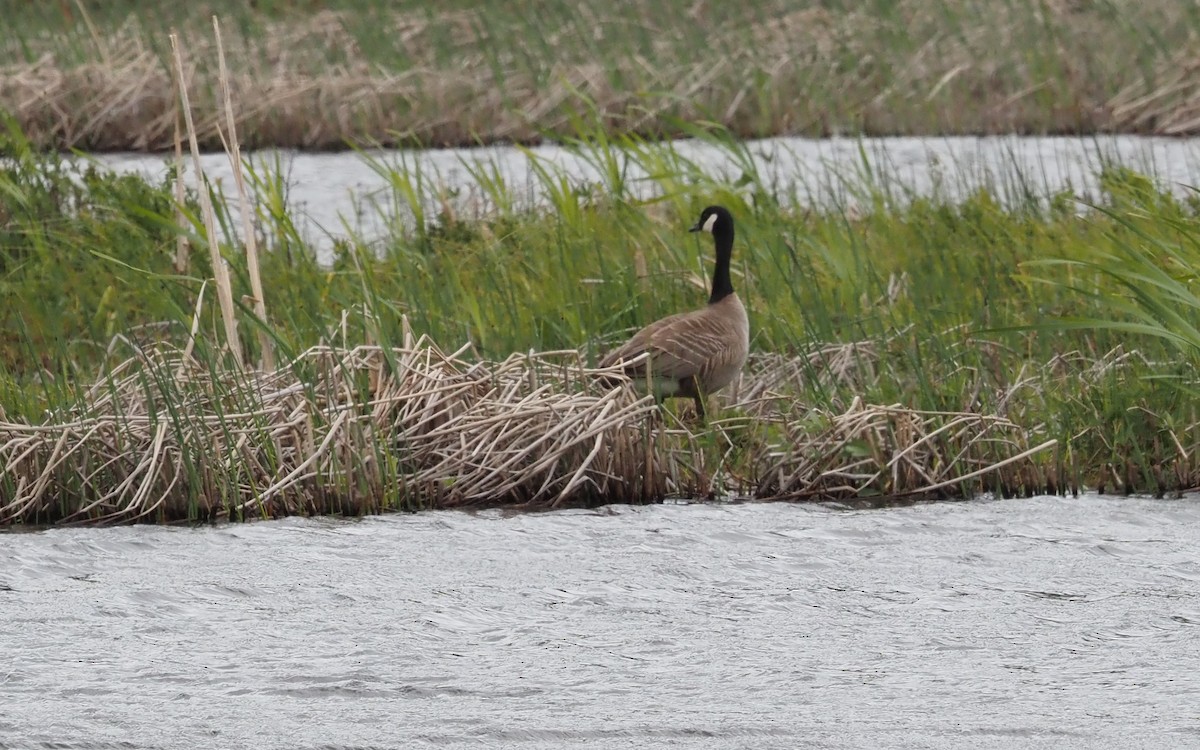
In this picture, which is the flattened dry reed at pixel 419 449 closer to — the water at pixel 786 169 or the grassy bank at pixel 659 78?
the water at pixel 786 169

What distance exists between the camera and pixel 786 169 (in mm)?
11469

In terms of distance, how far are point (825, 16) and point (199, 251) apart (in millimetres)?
8521

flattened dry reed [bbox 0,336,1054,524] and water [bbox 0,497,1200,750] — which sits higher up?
flattened dry reed [bbox 0,336,1054,524]

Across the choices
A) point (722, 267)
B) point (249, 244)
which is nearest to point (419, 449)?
point (249, 244)

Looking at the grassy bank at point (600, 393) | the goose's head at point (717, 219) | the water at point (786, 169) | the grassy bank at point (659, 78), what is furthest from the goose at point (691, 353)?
the grassy bank at point (659, 78)

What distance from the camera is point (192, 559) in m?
5.14

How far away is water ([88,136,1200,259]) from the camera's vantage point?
996 cm

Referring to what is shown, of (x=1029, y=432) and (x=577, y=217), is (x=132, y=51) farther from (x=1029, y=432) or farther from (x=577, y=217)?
(x=1029, y=432)

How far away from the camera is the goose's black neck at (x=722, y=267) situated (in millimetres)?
6703

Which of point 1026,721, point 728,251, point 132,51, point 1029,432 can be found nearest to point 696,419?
point 728,251

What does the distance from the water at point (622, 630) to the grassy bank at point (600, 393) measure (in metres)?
0.18

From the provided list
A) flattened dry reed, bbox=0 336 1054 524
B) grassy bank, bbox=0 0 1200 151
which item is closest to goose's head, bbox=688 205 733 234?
flattened dry reed, bbox=0 336 1054 524

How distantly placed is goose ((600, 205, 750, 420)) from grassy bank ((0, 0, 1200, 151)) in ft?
21.0

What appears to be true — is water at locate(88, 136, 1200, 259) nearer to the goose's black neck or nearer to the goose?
the goose's black neck
